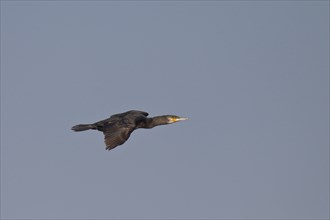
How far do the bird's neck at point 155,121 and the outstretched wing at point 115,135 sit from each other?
11.4 ft

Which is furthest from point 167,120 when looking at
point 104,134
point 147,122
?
point 104,134

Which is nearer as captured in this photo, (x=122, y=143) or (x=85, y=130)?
(x=122, y=143)

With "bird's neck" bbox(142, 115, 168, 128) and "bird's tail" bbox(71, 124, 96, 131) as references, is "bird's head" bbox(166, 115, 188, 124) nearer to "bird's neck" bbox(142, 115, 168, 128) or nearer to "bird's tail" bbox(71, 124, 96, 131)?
"bird's neck" bbox(142, 115, 168, 128)

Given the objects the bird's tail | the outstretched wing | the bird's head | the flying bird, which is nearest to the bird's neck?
the flying bird

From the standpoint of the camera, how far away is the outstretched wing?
214 feet

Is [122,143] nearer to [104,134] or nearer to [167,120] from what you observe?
[104,134]

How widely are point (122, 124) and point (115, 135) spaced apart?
1431mm

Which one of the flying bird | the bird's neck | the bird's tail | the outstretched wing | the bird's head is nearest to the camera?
the outstretched wing

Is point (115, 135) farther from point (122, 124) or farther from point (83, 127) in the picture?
point (83, 127)

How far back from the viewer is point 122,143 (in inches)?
2566

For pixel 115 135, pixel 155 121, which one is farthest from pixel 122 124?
pixel 155 121

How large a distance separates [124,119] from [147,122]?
244 centimetres

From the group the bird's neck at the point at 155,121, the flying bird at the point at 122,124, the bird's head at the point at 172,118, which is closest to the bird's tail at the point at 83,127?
the flying bird at the point at 122,124

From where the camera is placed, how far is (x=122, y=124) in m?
66.9
